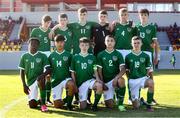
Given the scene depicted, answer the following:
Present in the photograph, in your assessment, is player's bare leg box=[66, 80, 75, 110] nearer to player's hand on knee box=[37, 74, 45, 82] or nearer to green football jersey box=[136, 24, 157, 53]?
player's hand on knee box=[37, 74, 45, 82]

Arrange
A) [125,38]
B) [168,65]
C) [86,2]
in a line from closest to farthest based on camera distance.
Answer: [125,38] → [168,65] → [86,2]

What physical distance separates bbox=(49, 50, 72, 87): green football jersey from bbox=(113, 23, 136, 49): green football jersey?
1136 millimetres

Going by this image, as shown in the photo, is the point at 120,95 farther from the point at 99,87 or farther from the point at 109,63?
the point at 109,63

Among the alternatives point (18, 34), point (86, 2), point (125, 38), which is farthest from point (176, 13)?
point (125, 38)

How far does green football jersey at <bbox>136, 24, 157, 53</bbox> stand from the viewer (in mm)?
9297

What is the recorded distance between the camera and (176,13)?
3566 centimetres

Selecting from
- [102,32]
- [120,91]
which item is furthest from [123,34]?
[120,91]

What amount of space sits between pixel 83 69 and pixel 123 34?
47.1 inches

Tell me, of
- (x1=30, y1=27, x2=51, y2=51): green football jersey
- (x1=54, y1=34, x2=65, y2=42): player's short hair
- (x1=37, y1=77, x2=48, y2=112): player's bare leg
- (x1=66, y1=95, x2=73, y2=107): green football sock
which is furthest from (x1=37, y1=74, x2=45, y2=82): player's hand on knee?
(x1=30, y1=27, x2=51, y2=51): green football jersey

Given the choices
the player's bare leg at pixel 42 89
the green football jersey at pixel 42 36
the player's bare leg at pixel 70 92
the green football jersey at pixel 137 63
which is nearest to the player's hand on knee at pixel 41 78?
the player's bare leg at pixel 42 89

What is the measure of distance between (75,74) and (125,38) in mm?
1337

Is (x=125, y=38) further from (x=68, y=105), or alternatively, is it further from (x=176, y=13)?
(x=176, y=13)

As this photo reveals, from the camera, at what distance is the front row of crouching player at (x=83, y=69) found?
8500 mm

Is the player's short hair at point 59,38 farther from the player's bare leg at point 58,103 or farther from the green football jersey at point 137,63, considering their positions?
the green football jersey at point 137,63
